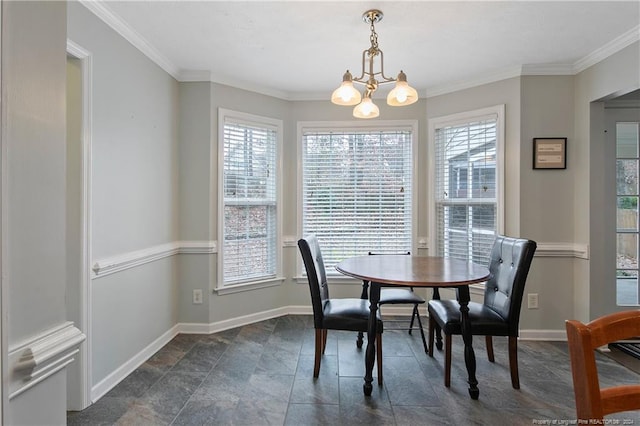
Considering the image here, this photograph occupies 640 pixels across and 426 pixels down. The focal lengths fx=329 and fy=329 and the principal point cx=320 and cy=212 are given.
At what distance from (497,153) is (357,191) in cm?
142

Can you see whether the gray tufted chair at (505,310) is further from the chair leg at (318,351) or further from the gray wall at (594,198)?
the gray wall at (594,198)

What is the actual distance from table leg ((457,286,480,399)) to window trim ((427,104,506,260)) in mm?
1334

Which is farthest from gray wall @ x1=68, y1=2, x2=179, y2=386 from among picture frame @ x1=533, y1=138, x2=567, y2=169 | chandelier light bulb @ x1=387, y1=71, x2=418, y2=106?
picture frame @ x1=533, y1=138, x2=567, y2=169

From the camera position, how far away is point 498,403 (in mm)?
2027

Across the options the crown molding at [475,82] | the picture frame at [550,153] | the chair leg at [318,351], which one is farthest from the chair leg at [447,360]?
the crown molding at [475,82]

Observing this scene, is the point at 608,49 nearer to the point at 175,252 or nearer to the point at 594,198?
the point at 594,198

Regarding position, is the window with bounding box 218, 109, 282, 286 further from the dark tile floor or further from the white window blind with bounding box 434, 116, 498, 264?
the white window blind with bounding box 434, 116, 498, 264

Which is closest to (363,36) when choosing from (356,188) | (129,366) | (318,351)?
(356,188)

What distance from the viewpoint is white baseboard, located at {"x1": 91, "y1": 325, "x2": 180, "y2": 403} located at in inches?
82.1

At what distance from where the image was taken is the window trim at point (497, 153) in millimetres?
3105

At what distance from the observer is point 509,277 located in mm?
2207

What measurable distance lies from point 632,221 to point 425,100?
2216mm

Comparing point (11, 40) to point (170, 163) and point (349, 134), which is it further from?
point (349, 134)

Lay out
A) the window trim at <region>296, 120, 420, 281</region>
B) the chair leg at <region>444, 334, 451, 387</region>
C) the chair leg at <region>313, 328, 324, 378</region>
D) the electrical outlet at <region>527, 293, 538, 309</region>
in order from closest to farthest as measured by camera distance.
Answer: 1. the chair leg at <region>444, 334, 451, 387</region>
2. the chair leg at <region>313, 328, 324, 378</region>
3. the electrical outlet at <region>527, 293, 538, 309</region>
4. the window trim at <region>296, 120, 420, 281</region>
